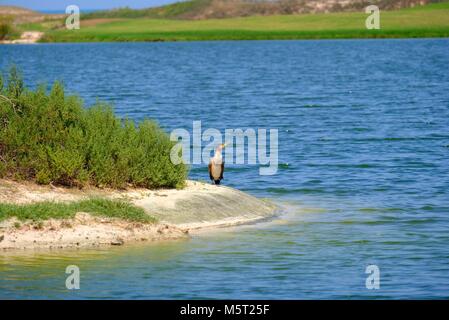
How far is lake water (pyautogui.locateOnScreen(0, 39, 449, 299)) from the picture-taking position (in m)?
19.8

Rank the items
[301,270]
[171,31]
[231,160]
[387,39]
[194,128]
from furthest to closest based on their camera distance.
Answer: [171,31], [387,39], [194,128], [231,160], [301,270]

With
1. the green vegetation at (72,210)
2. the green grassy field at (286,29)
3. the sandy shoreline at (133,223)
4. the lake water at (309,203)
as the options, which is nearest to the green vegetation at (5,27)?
the green grassy field at (286,29)

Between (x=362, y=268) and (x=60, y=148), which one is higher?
(x=60, y=148)

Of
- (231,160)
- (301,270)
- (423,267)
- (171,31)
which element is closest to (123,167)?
(301,270)

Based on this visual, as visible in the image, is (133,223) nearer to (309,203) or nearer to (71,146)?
(71,146)

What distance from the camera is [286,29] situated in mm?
177000

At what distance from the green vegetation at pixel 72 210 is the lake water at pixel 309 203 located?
981mm

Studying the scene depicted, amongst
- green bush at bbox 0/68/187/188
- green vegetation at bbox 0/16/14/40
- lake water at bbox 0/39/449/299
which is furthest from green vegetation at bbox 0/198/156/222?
green vegetation at bbox 0/16/14/40

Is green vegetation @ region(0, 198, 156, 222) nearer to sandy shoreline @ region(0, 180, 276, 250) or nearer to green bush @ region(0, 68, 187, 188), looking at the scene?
sandy shoreline @ region(0, 180, 276, 250)

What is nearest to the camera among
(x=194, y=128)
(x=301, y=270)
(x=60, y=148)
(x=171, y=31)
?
(x=301, y=270)

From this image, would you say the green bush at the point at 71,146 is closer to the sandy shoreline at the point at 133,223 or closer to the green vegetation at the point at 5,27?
the sandy shoreline at the point at 133,223
